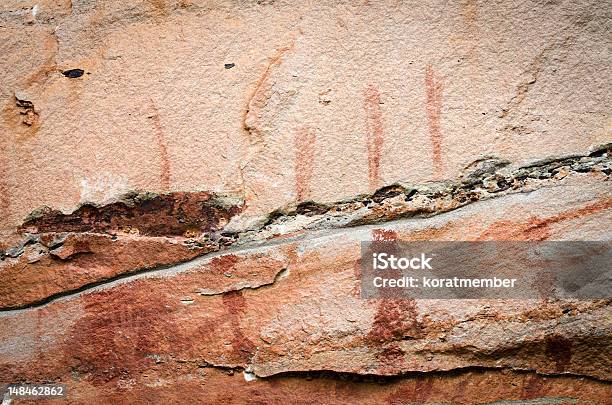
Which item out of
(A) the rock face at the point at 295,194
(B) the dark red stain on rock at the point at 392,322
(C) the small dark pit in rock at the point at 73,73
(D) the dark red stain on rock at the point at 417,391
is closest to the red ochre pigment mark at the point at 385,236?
(A) the rock face at the point at 295,194

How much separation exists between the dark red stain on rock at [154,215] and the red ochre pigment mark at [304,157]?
4.9 inches

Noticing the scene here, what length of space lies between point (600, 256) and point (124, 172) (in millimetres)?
921

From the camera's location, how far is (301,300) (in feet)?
4.32

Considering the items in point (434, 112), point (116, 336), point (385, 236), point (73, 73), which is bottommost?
point (116, 336)

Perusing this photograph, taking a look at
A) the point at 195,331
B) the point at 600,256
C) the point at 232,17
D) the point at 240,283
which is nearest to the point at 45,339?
the point at 195,331

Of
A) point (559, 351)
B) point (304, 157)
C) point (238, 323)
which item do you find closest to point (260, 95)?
point (304, 157)

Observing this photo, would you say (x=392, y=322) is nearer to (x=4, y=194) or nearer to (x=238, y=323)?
(x=238, y=323)

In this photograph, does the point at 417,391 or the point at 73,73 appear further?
the point at 73,73

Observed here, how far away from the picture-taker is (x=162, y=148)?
1.38 metres

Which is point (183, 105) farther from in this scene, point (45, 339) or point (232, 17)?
point (45, 339)

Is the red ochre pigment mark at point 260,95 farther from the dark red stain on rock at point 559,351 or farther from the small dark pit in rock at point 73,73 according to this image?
the dark red stain on rock at point 559,351

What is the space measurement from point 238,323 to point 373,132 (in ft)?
1.48

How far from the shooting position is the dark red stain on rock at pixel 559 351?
4.16ft

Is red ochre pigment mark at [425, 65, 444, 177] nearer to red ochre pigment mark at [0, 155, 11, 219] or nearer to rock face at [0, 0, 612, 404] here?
rock face at [0, 0, 612, 404]
